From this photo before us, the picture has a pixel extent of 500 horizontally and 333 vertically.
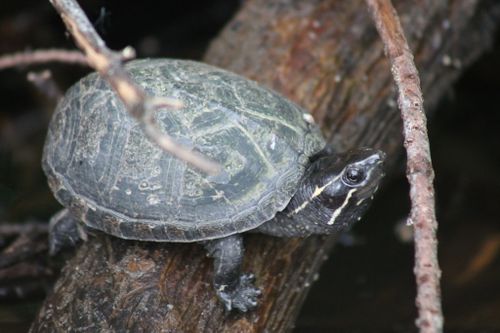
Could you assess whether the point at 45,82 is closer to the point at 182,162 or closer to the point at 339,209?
the point at 182,162

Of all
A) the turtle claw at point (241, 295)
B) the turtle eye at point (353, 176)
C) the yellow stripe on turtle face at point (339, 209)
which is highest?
the turtle eye at point (353, 176)

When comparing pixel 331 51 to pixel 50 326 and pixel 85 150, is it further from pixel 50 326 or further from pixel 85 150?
pixel 50 326

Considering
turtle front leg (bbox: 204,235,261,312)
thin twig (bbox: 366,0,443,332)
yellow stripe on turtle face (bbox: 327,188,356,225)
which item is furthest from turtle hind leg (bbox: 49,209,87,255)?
thin twig (bbox: 366,0,443,332)

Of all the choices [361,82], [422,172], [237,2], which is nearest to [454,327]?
[361,82]

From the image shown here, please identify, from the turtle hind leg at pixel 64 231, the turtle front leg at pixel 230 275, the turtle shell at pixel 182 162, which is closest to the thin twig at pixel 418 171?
the turtle shell at pixel 182 162

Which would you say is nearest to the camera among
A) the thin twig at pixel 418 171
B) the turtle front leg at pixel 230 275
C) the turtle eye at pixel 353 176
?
the thin twig at pixel 418 171

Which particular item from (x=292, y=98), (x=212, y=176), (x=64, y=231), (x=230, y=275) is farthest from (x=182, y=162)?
(x=292, y=98)

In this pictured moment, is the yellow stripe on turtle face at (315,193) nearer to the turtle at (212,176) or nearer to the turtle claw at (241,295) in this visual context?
the turtle at (212,176)
